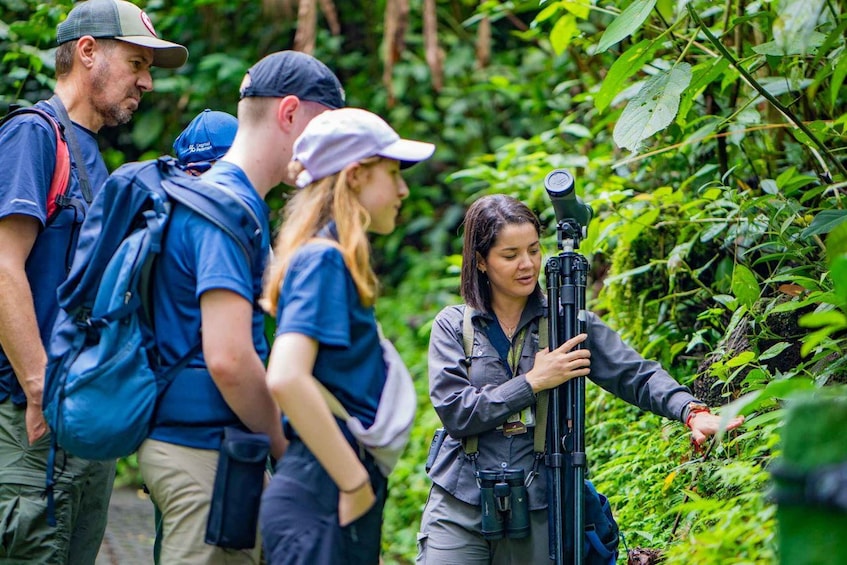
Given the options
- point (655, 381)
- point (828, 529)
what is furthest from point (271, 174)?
point (828, 529)

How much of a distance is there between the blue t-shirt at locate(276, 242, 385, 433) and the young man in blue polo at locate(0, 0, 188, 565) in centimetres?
119

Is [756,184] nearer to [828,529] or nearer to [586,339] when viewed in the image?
[586,339]

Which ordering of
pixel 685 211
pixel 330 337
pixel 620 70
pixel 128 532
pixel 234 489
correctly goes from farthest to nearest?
pixel 128 532
pixel 685 211
pixel 620 70
pixel 234 489
pixel 330 337

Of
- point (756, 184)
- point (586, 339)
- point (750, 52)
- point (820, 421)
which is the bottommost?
point (820, 421)

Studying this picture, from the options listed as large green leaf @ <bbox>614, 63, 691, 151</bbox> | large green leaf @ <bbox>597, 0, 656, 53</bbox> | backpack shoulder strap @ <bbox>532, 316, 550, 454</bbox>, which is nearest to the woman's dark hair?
backpack shoulder strap @ <bbox>532, 316, 550, 454</bbox>

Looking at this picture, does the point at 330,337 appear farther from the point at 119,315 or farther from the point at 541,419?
the point at 541,419

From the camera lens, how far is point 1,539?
11.0ft

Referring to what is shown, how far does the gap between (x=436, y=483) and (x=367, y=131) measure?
1365 mm

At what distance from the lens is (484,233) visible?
11.8ft

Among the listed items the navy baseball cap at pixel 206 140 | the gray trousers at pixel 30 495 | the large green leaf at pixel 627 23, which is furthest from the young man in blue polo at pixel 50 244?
the large green leaf at pixel 627 23

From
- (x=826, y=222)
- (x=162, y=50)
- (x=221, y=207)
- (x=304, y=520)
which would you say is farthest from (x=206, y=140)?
(x=826, y=222)

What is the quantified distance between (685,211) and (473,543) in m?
2.20

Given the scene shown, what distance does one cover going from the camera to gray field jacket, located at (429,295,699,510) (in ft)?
11.0

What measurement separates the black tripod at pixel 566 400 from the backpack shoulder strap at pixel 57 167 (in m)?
1.69
